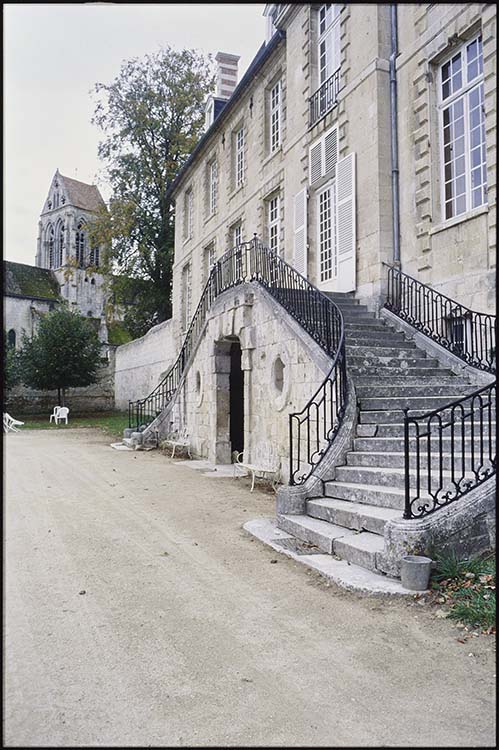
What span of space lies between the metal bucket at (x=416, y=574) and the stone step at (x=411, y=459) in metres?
1.28

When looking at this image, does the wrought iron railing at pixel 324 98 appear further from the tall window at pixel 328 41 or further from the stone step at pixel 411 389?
the stone step at pixel 411 389

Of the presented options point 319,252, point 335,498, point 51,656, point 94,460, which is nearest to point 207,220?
point 319,252

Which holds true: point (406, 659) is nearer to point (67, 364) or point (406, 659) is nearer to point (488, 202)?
point (488, 202)

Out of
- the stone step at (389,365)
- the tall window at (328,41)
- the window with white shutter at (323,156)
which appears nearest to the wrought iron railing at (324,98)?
the tall window at (328,41)

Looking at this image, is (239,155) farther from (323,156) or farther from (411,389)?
(411,389)

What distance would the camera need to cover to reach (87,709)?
264 cm

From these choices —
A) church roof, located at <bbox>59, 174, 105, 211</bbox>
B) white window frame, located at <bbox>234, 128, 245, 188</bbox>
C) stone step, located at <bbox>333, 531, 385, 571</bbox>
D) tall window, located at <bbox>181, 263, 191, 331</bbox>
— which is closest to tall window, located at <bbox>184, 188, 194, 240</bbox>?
tall window, located at <bbox>181, 263, 191, 331</bbox>

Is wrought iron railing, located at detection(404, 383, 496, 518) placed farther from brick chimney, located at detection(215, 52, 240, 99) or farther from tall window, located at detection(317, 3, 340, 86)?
brick chimney, located at detection(215, 52, 240, 99)

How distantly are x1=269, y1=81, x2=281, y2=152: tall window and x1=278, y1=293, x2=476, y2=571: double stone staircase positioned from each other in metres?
7.79

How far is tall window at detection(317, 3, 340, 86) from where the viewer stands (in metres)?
12.3

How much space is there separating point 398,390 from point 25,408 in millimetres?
27250

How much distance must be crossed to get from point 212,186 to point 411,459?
16.3 m

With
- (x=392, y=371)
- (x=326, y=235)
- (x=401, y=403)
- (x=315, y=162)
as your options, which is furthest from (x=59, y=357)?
(x=401, y=403)

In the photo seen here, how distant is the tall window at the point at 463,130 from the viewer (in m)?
8.56
